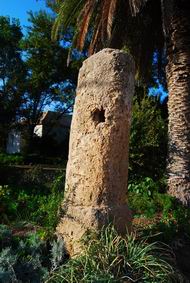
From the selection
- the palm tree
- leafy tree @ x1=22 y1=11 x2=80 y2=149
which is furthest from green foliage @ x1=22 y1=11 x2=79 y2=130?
the palm tree

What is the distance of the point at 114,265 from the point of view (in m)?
3.79

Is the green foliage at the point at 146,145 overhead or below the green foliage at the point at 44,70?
below

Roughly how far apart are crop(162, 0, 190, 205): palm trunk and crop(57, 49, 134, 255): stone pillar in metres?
4.25

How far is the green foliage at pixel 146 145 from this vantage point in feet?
33.5

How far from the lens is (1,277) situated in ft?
11.9

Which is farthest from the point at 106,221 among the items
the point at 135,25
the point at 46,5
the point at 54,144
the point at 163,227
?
the point at 54,144

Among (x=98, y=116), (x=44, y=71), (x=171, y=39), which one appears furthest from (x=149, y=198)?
(x=44, y=71)

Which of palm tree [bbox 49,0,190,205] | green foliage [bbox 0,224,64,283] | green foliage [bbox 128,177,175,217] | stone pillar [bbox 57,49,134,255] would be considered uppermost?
palm tree [bbox 49,0,190,205]

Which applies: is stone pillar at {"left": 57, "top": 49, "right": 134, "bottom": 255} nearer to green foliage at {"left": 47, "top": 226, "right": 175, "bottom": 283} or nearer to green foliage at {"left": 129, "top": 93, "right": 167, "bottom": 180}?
green foliage at {"left": 47, "top": 226, "right": 175, "bottom": 283}

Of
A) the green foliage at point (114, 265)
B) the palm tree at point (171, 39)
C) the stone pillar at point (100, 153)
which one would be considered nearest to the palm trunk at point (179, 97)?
the palm tree at point (171, 39)

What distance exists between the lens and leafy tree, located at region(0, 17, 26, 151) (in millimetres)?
21297

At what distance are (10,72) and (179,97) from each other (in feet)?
50.2

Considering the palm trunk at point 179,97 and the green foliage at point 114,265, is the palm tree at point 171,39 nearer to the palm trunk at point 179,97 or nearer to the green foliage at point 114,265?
the palm trunk at point 179,97

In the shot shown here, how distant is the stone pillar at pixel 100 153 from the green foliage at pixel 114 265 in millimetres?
368
